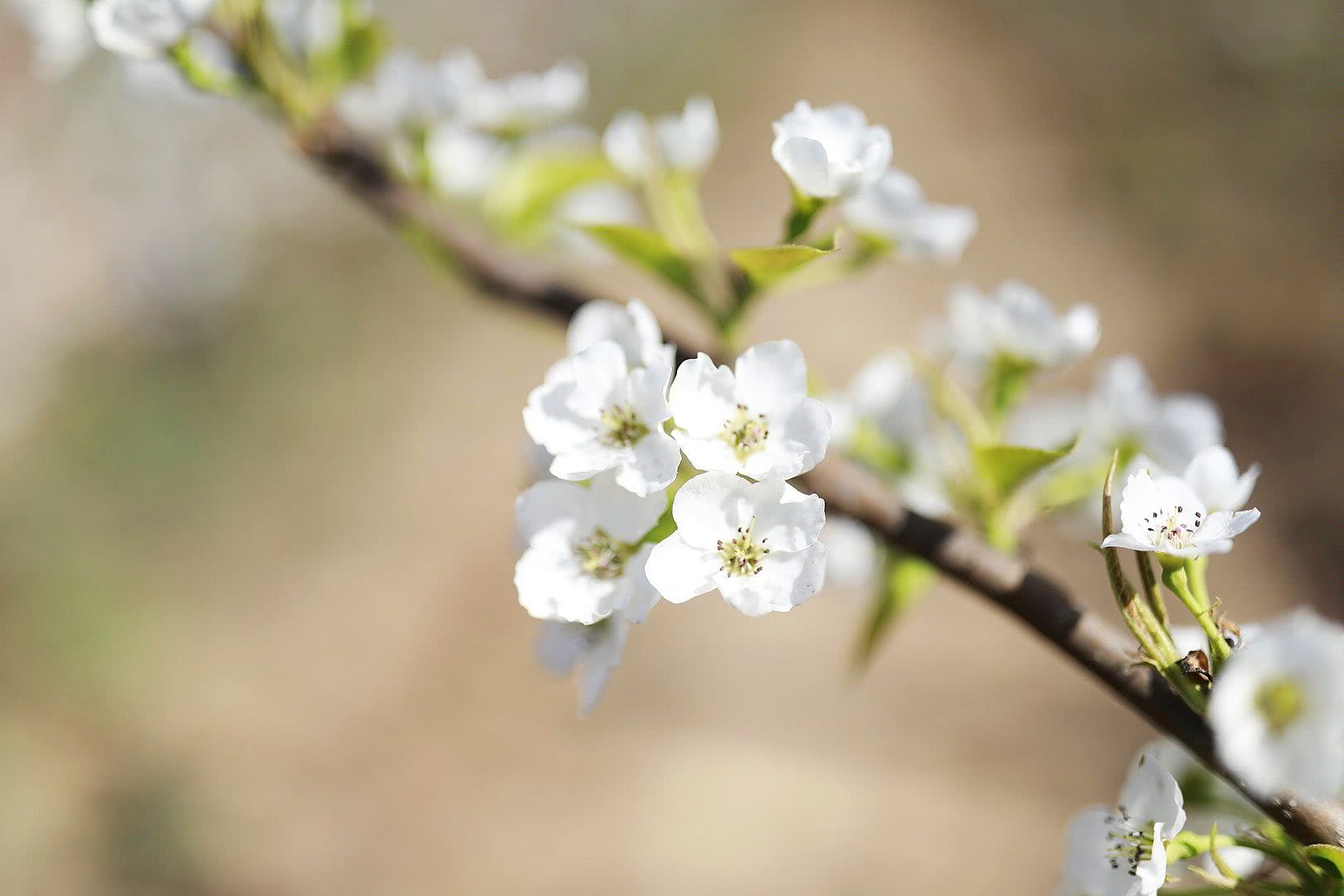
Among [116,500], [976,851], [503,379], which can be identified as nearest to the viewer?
[976,851]

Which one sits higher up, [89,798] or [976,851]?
[976,851]

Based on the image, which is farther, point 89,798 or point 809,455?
point 89,798

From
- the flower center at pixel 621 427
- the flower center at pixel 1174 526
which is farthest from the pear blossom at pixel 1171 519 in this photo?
the flower center at pixel 621 427

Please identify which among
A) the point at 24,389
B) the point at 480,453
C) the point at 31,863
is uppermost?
the point at 480,453

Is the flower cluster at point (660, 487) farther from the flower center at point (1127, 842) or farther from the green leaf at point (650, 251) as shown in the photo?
the flower center at point (1127, 842)

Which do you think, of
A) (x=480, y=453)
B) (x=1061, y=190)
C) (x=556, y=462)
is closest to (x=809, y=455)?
(x=556, y=462)

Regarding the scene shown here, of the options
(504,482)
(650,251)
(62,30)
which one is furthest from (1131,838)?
(504,482)

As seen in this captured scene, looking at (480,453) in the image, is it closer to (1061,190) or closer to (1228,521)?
(1061,190)

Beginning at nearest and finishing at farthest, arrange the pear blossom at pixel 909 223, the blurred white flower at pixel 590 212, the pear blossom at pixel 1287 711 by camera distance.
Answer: the pear blossom at pixel 1287 711 → the pear blossom at pixel 909 223 → the blurred white flower at pixel 590 212
